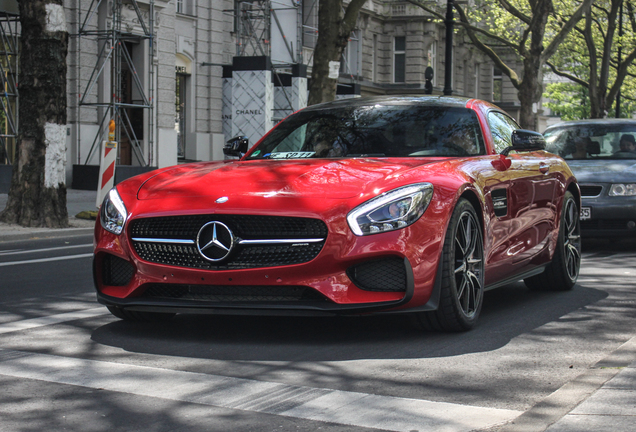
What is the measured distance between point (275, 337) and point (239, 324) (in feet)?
1.59

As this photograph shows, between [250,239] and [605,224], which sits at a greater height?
[250,239]

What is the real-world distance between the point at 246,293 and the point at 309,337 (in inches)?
23.1

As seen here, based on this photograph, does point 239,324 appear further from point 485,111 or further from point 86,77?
point 86,77

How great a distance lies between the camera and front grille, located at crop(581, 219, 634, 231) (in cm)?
1103

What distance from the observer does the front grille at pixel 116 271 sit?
5555 millimetres

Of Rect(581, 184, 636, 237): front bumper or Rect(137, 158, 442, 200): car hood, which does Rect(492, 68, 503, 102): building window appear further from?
Rect(137, 158, 442, 200): car hood

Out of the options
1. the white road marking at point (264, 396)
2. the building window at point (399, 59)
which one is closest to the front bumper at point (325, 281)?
the white road marking at point (264, 396)

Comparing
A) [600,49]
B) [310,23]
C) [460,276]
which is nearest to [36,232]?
[460,276]

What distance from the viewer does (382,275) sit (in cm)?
518

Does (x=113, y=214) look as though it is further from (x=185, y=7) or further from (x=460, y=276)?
(x=185, y=7)

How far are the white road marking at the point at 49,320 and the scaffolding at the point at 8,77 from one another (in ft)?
55.3

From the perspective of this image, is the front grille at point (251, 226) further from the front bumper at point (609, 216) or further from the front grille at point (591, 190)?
the front grille at point (591, 190)

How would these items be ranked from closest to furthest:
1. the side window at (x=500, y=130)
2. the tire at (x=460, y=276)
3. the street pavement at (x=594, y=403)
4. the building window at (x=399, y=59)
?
the street pavement at (x=594, y=403)
the tire at (x=460, y=276)
the side window at (x=500, y=130)
the building window at (x=399, y=59)

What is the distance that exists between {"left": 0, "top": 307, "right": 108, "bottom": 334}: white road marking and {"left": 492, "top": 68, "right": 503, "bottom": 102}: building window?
56068 mm
